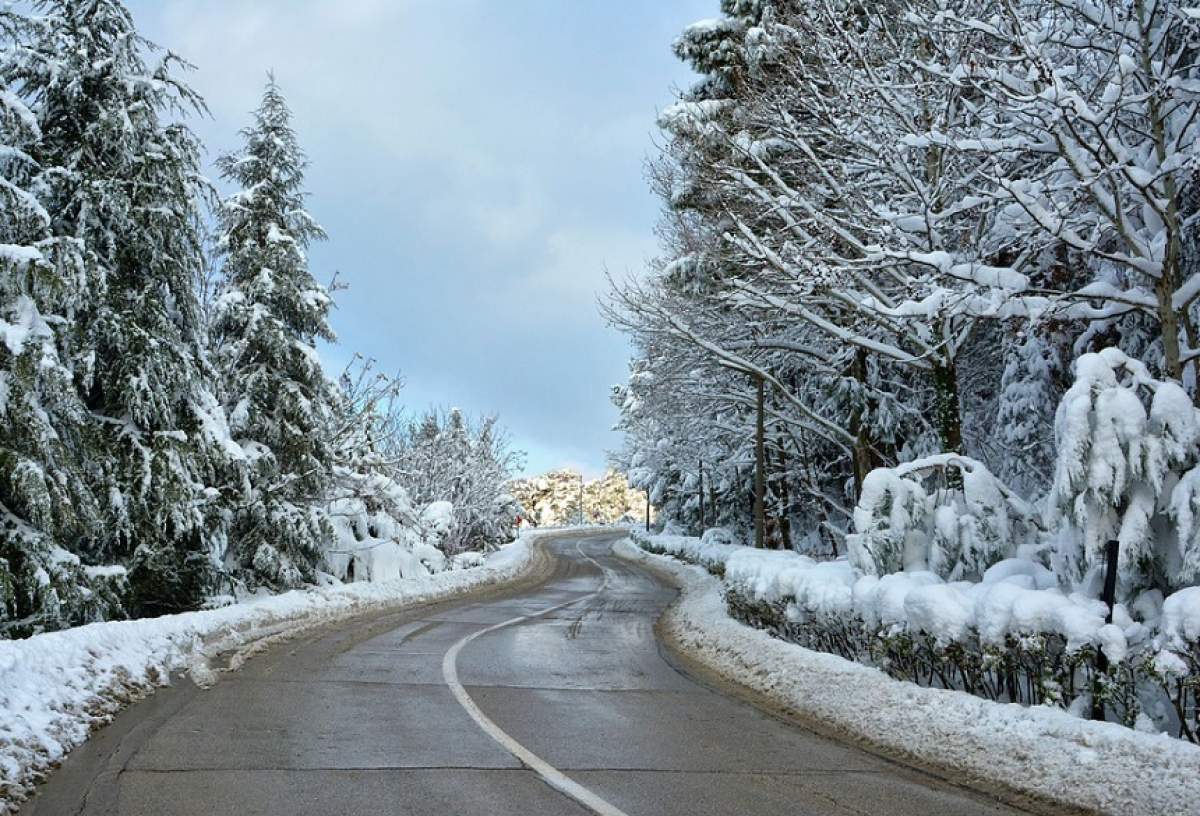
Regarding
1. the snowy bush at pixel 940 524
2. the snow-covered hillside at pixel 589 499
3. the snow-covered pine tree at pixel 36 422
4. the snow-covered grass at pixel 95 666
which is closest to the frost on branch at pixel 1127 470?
the snowy bush at pixel 940 524

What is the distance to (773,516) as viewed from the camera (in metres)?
31.8

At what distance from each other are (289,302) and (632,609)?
10549 mm

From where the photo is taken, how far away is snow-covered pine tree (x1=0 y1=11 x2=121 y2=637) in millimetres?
11742

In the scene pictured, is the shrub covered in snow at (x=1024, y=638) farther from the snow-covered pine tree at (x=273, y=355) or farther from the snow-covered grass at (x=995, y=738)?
the snow-covered pine tree at (x=273, y=355)

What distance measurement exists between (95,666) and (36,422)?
5082mm

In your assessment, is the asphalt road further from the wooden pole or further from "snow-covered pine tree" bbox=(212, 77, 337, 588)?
"snow-covered pine tree" bbox=(212, 77, 337, 588)

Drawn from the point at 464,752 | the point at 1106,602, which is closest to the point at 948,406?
the point at 1106,602

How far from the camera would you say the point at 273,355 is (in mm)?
20688

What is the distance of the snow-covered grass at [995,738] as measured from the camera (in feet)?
17.5

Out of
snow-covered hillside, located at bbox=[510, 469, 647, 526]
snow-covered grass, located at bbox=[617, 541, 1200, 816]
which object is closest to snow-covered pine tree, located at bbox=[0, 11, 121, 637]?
snow-covered grass, located at bbox=[617, 541, 1200, 816]

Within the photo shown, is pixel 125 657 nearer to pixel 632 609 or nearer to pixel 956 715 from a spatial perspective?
pixel 956 715

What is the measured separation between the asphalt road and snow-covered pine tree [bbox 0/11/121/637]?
3430mm

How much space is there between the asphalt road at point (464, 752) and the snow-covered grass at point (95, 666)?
20cm

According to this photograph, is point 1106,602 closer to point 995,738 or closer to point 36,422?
point 995,738
